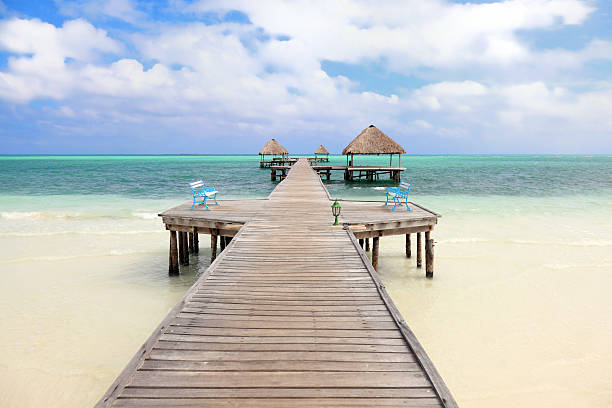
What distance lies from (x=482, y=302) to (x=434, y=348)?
248cm

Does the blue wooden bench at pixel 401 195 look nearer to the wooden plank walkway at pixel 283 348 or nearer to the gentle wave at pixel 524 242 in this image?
the gentle wave at pixel 524 242

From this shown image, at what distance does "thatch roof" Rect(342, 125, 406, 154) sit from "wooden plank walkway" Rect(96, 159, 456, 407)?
27.5 meters

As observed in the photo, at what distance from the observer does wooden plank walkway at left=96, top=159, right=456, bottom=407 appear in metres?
2.53

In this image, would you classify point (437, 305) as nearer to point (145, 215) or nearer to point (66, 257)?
point (66, 257)

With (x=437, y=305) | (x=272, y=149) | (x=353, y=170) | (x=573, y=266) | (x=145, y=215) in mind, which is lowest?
(x=437, y=305)

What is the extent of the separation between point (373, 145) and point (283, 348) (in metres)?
30.6

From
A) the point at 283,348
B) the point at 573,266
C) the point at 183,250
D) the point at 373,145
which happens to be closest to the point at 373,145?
the point at 373,145

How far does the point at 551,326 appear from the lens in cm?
637

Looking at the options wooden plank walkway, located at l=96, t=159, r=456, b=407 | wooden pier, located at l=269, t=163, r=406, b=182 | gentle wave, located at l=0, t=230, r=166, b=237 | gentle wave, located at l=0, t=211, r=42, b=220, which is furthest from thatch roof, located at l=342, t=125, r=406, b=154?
wooden plank walkway, located at l=96, t=159, r=456, b=407

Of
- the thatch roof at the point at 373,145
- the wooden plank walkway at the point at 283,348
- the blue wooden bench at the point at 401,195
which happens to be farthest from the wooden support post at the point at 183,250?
the thatch roof at the point at 373,145

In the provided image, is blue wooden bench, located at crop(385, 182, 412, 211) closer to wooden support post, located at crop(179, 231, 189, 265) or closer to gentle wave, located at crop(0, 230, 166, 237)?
wooden support post, located at crop(179, 231, 189, 265)

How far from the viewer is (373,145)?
32.2 metres

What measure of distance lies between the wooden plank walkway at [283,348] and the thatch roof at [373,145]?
27.5 metres

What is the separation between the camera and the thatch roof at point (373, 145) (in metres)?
31.7
